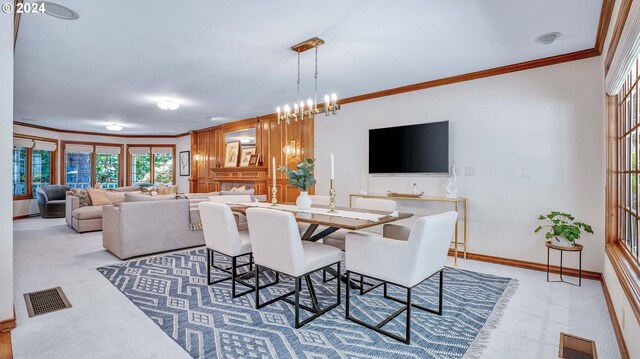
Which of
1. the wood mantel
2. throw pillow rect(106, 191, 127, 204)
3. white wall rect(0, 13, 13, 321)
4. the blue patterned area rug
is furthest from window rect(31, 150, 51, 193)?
white wall rect(0, 13, 13, 321)

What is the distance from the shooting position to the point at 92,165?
9742 mm

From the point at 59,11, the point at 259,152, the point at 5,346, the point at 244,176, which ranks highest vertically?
the point at 59,11

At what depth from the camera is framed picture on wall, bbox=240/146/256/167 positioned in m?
7.34

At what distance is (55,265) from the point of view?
12.1ft

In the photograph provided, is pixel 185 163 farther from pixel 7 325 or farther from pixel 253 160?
pixel 7 325

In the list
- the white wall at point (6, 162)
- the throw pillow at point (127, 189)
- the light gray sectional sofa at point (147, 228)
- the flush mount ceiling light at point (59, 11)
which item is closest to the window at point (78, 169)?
the throw pillow at point (127, 189)

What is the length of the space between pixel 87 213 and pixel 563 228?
681 centimetres

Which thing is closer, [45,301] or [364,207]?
[45,301]

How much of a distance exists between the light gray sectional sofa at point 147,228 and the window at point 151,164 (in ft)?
21.9

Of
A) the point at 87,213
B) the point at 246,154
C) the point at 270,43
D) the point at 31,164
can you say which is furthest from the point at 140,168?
the point at 270,43

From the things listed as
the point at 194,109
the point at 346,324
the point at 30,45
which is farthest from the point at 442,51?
the point at 194,109

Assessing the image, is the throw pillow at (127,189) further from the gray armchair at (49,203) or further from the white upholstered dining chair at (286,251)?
the white upholstered dining chair at (286,251)

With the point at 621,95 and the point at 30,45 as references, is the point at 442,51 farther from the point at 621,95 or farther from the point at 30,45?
the point at 30,45

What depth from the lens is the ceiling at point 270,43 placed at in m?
2.49
